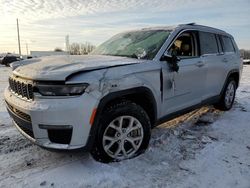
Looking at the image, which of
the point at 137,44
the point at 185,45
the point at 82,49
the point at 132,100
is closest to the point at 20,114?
the point at 132,100

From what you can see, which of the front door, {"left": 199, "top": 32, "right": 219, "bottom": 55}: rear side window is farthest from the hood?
{"left": 199, "top": 32, "right": 219, "bottom": 55}: rear side window

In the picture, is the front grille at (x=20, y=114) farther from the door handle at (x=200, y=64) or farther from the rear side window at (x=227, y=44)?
the rear side window at (x=227, y=44)

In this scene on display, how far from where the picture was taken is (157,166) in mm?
3547

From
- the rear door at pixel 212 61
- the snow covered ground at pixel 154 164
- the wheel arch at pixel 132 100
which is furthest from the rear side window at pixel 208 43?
the wheel arch at pixel 132 100

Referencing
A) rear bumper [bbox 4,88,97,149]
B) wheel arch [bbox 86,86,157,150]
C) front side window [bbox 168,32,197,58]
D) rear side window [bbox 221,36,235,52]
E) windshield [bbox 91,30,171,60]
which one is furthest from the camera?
rear side window [bbox 221,36,235,52]

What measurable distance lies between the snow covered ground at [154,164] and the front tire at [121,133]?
0.38 ft

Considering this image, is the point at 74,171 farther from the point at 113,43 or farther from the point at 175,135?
the point at 113,43

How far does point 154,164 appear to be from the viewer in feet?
11.8

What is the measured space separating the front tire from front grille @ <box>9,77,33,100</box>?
86cm

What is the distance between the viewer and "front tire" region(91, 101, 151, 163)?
3.35 meters

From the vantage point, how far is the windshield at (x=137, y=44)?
13.4 ft

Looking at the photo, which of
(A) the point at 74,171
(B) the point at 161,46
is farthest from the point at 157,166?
(B) the point at 161,46

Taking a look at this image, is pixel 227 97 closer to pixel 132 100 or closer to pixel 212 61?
pixel 212 61

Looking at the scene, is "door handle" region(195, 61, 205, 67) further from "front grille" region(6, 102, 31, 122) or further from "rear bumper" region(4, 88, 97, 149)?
"front grille" region(6, 102, 31, 122)
